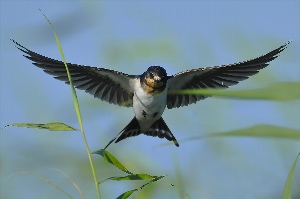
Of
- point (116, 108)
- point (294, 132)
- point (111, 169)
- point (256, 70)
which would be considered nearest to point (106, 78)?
point (116, 108)

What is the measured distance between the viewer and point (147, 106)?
3.71m

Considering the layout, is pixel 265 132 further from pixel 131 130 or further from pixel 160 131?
pixel 160 131

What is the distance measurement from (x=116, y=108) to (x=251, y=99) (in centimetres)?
290

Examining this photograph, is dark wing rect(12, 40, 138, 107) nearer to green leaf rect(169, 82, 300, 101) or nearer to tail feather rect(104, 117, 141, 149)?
tail feather rect(104, 117, 141, 149)

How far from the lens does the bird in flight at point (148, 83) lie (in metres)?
3.71

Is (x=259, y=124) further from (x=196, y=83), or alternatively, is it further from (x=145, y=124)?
(x=196, y=83)

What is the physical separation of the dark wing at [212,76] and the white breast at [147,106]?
0.18 m

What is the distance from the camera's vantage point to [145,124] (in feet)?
12.7

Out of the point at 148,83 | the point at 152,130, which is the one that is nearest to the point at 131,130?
the point at 152,130

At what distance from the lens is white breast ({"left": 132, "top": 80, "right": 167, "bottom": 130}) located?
3680 mm

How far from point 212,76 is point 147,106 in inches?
32.3

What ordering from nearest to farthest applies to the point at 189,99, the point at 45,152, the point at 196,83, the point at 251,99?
the point at 251,99 < the point at 45,152 < the point at 189,99 < the point at 196,83

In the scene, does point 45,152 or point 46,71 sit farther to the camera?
point 46,71

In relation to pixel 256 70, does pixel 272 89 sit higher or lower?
lower
